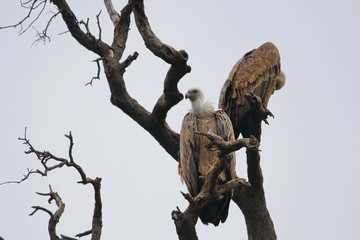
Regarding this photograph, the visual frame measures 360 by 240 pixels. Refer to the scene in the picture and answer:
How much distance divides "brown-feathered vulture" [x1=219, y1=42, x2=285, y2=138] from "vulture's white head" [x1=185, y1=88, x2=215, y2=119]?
0.64 metres

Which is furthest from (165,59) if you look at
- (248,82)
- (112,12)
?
(248,82)

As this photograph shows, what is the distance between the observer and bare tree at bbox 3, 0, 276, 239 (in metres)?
5.07

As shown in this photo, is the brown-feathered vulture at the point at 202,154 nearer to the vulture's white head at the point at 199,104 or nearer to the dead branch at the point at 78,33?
the vulture's white head at the point at 199,104

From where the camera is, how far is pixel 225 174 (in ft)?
19.2

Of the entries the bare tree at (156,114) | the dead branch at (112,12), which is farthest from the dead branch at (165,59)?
the dead branch at (112,12)

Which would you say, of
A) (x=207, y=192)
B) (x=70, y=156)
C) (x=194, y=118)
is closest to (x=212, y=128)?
(x=194, y=118)

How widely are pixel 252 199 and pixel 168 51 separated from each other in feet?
6.59

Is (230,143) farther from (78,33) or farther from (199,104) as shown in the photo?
(78,33)

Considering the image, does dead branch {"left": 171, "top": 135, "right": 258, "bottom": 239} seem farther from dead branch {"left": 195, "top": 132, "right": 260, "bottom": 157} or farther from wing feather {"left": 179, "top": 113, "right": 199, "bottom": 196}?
wing feather {"left": 179, "top": 113, "right": 199, "bottom": 196}

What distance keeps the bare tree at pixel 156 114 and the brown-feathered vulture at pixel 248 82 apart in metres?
Result: 0.81

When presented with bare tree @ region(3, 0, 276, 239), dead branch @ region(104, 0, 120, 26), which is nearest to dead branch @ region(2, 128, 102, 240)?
bare tree @ region(3, 0, 276, 239)

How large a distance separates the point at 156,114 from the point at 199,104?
570 mm

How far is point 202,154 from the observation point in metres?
6.05

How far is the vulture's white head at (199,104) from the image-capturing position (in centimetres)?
623
